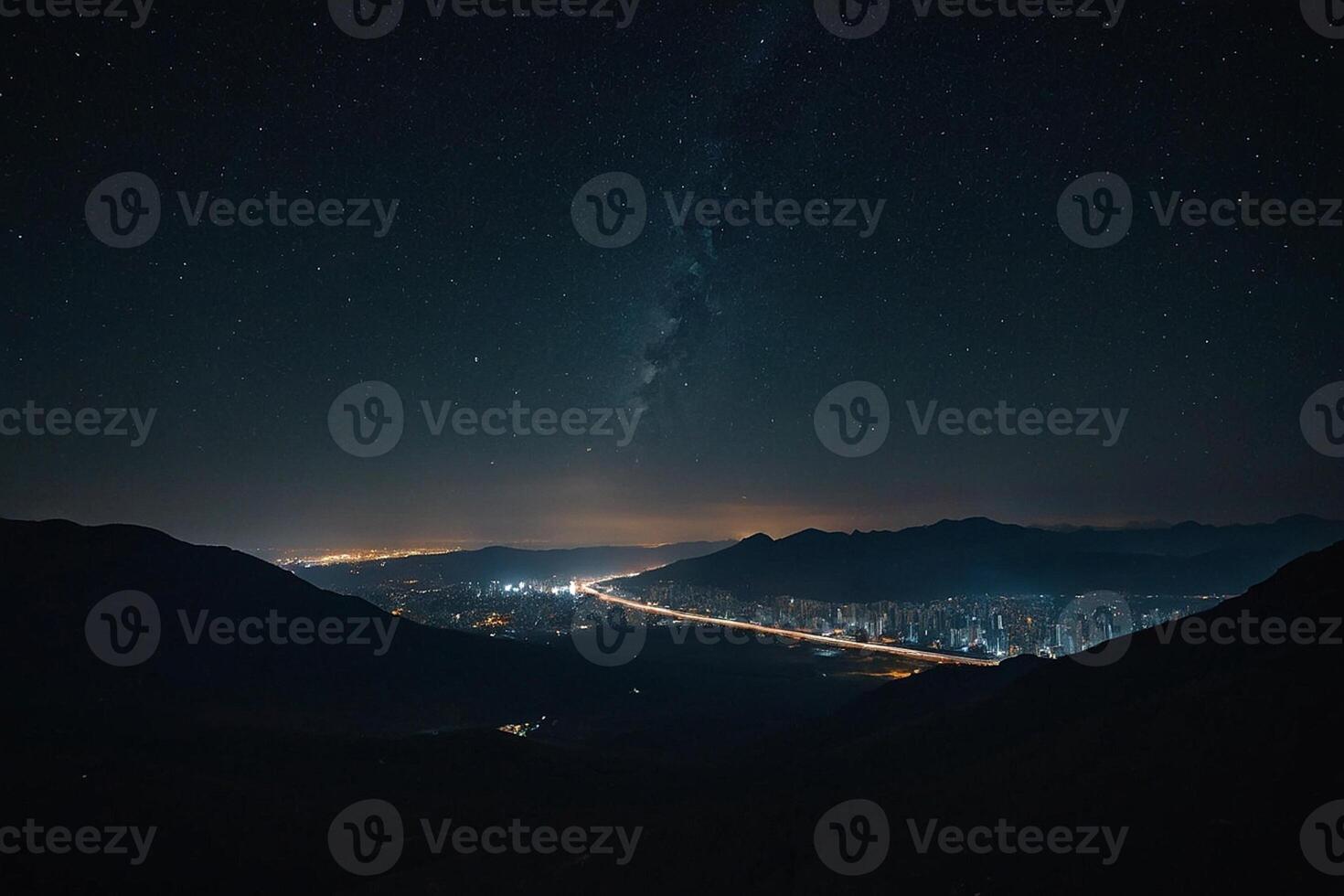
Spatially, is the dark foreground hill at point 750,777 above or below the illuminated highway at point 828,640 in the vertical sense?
above

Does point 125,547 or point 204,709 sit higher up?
point 125,547

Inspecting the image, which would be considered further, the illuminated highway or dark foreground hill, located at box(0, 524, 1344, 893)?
the illuminated highway

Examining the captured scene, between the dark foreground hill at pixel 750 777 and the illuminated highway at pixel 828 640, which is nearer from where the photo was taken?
the dark foreground hill at pixel 750 777

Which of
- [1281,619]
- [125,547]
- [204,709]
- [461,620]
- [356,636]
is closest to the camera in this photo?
[1281,619]

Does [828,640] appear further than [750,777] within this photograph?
Yes

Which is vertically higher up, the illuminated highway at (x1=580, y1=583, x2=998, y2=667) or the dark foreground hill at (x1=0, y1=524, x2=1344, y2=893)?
the dark foreground hill at (x1=0, y1=524, x2=1344, y2=893)

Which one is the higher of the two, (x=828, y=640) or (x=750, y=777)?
(x=750, y=777)

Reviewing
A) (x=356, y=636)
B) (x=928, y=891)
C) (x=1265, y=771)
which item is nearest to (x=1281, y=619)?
(x=1265, y=771)

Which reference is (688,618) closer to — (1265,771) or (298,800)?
(298,800)
